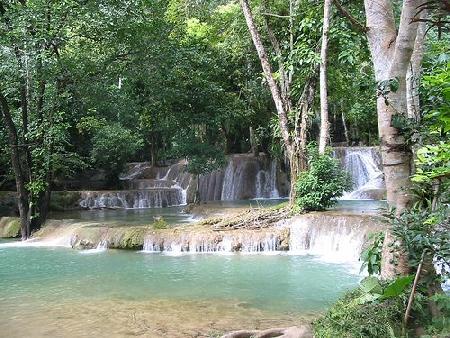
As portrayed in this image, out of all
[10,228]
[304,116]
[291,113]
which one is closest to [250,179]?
[291,113]

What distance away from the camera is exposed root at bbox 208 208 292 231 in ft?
41.8

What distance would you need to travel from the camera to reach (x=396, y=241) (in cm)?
404

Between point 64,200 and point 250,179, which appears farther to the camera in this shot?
point 250,179

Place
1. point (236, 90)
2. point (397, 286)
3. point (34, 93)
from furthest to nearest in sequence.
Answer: point (236, 90)
point (34, 93)
point (397, 286)

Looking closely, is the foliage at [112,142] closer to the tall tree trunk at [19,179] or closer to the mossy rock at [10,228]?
the mossy rock at [10,228]

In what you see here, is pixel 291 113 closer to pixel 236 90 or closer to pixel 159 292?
pixel 236 90

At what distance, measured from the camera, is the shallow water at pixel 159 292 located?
6457 millimetres

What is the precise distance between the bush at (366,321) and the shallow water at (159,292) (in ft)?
6.52

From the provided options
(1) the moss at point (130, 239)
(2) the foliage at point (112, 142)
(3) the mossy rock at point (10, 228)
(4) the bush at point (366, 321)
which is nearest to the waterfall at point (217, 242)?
(1) the moss at point (130, 239)

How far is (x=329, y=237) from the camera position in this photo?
11453 millimetres

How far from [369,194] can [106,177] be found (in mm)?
13073

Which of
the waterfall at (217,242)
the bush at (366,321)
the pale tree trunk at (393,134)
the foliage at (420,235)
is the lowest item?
the waterfall at (217,242)

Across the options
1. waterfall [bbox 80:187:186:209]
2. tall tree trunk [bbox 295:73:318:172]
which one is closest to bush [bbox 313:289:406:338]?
tall tree trunk [bbox 295:73:318:172]

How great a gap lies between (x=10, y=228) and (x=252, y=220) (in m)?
7.95
